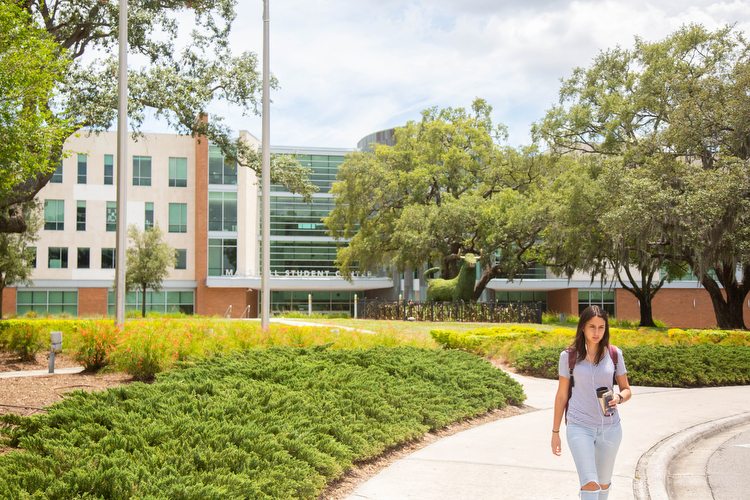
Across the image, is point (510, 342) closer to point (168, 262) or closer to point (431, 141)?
point (431, 141)

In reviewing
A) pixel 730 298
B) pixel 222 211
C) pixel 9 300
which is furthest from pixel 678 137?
pixel 9 300

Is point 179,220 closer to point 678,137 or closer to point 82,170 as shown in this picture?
point 82,170

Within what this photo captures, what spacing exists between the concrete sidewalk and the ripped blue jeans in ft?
4.05

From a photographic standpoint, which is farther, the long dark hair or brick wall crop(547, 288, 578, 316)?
brick wall crop(547, 288, 578, 316)

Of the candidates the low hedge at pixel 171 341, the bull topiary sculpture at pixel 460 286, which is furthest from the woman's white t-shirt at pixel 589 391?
the bull topiary sculpture at pixel 460 286

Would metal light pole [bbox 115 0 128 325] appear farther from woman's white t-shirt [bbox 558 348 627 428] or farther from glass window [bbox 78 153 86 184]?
glass window [bbox 78 153 86 184]

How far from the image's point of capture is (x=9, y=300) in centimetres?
4709

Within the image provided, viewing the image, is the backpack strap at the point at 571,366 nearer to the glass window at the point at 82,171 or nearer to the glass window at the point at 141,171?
the glass window at the point at 141,171

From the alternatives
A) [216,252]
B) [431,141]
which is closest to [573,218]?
[431,141]

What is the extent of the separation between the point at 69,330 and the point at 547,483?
1470cm

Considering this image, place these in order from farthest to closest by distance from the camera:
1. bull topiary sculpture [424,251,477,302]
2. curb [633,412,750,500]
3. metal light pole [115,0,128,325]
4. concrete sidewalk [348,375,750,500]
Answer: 1. bull topiary sculpture [424,251,477,302]
2. metal light pole [115,0,128,325]
3. curb [633,412,750,500]
4. concrete sidewalk [348,375,750,500]

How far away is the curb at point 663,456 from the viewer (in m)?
5.80

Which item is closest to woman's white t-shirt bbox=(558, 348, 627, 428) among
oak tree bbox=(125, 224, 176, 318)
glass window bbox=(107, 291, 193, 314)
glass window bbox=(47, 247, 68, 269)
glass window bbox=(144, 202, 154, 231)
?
oak tree bbox=(125, 224, 176, 318)

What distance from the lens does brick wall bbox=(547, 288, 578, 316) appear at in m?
48.5
